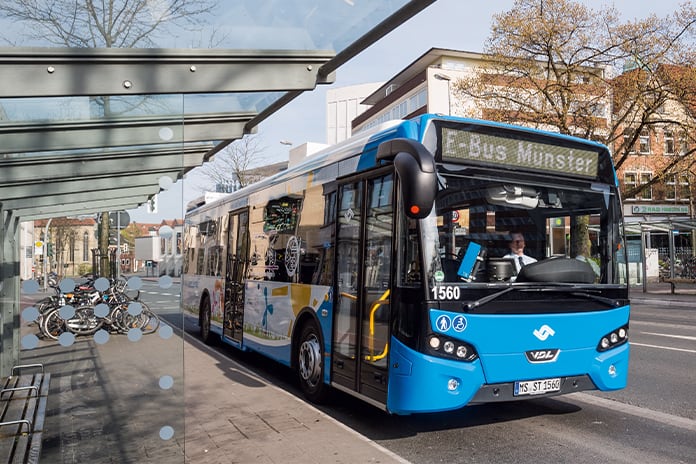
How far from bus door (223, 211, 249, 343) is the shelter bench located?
5896 millimetres

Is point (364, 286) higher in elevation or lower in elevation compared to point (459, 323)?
higher

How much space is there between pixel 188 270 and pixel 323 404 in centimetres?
737

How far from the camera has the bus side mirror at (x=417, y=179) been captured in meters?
5.23

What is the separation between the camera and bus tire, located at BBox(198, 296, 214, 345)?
13188 millimetres

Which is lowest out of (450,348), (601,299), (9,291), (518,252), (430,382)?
(430,382)

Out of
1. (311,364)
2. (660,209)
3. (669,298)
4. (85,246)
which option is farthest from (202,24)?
(660,209)

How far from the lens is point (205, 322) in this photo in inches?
528

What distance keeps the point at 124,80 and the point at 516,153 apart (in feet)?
12.4

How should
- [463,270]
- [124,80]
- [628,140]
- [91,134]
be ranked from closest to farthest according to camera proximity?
[124,80]
[91,134]
[463,270]
[628,140]

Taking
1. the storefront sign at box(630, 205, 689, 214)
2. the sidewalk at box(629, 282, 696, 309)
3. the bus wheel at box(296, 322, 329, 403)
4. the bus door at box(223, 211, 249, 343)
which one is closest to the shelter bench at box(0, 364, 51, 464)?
the bus wheel at box(296, 322, 329, 403)

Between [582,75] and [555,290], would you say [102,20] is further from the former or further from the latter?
→ [582,75]

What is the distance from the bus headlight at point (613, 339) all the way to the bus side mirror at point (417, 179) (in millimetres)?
2415

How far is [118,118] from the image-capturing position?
15.3 feet

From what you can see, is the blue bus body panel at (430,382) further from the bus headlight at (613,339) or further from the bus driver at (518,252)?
the bus headlight at (613,339)
